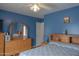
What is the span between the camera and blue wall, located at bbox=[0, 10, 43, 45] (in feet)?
4.70

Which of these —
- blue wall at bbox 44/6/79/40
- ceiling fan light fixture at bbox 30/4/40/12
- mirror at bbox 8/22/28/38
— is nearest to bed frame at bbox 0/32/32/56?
mirror at bbox 8/22/28/38

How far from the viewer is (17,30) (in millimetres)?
1514

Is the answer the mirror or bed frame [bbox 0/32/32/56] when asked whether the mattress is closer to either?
bed frame [bbox 0/32/32/56]

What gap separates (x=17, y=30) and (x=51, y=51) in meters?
0.60

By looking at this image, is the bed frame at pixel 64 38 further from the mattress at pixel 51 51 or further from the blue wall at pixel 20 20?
the blue wall at pixel 20 20

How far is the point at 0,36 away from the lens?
138cm

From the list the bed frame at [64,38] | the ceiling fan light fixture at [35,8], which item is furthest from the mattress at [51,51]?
the ceiling fan light fixture at [35,8]

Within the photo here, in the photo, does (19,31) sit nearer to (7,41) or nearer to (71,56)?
(7,41)

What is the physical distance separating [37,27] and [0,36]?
1.87 ft

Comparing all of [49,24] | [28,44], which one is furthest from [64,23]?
[28,44]

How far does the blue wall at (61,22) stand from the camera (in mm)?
1503

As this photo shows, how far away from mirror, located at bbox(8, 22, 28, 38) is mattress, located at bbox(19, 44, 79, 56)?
0.96ft

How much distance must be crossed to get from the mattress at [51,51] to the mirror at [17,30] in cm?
29

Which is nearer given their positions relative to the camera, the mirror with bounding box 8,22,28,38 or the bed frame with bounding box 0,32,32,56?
the bed frame with bounding box 0,32,32,56
